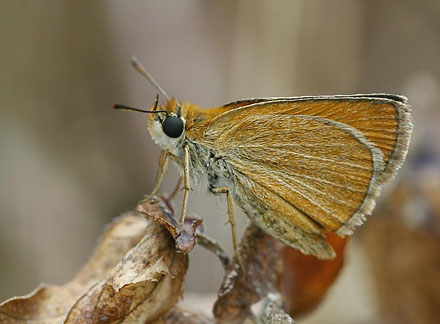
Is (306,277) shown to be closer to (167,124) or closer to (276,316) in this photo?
(276,316)

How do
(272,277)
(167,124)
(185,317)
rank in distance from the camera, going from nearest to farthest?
(185,317)
(272,277)
(167,124)

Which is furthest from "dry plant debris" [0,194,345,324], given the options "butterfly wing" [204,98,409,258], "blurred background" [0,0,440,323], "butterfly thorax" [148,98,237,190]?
"blurred background" [0,0,440,323]

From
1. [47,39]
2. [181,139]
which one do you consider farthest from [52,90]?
[181,139]

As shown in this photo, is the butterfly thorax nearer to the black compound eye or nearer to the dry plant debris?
the black compound eye

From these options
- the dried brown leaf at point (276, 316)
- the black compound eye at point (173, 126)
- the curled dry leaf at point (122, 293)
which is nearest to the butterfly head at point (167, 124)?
the black compound eye at point (173, 126)

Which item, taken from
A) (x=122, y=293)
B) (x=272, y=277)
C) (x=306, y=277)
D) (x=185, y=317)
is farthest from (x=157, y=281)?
(x=306, y=277)

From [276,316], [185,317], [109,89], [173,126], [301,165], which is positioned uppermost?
[109,89]

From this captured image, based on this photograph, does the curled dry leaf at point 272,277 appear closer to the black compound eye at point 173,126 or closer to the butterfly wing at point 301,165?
the butterfly wing at point 301,165

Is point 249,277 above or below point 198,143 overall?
below

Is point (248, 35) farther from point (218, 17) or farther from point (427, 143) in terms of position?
point (427, 143)
